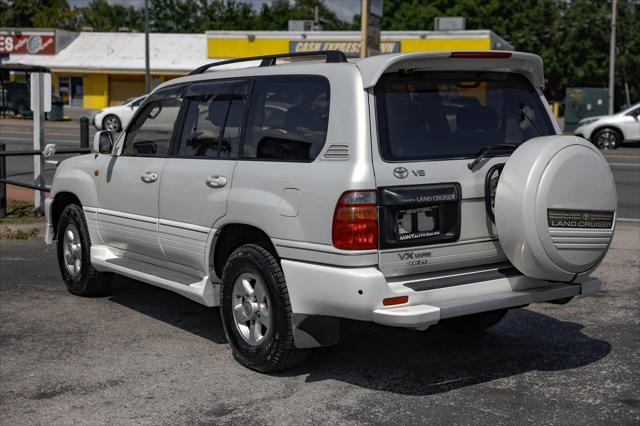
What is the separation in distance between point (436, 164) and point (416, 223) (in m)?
0.37

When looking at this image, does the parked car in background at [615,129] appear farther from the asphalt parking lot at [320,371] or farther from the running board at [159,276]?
the running board at [159,276]

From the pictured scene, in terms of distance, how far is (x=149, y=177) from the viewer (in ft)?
21.1

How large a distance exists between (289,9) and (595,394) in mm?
91653

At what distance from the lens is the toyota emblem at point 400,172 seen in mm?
4852

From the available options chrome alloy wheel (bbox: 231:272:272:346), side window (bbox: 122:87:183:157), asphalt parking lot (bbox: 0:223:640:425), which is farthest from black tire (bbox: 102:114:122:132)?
chrome alloy wheel (bbox: 231:272:272:346)

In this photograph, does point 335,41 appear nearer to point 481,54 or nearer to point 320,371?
→ point 481,54

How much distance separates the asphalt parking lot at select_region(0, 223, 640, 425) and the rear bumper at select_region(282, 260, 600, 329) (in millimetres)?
518

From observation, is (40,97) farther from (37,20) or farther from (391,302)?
(37,20)

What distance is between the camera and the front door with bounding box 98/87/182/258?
643 centimetres

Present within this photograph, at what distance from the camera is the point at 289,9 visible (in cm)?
9381

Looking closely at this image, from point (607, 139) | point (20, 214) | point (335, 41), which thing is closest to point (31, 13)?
point (335, 41)

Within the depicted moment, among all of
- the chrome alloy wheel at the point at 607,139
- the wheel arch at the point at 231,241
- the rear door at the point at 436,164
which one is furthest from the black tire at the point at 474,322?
the chrome alloy wheel at the point at 607,139

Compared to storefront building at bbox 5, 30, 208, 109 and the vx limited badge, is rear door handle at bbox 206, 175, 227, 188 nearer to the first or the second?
the vx limited badge

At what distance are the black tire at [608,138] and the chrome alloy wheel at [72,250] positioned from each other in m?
Result: 23.5
